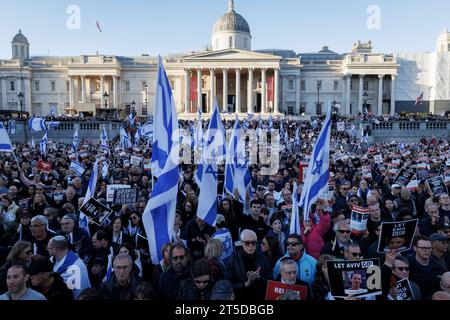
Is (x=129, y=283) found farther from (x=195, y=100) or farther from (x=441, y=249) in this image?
(x=195, y=100)

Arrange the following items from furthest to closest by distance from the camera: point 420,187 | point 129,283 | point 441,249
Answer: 1. point 420,187
2. point 441,249
3. point 129,283

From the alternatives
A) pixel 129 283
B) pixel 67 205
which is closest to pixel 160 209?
pixel 129 283

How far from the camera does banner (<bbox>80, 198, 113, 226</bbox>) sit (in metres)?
7.41

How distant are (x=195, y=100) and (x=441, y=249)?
2405 inches

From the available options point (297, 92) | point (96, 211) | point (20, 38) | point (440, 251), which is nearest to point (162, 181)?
point (96, 211)

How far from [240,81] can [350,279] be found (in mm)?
65151

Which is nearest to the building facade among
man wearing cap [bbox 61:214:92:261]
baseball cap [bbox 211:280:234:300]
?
man wearing cap [bbox 61:214:92:261]

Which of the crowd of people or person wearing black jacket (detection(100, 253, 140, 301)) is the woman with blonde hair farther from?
person wearing black jacket (detection(100, 253, 140, 301))

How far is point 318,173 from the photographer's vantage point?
7758 mm

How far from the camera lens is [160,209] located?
5.68m

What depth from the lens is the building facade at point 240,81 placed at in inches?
2494

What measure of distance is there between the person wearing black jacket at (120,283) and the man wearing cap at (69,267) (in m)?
0.42

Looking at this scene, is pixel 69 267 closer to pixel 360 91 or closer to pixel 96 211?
pixel 96 211
